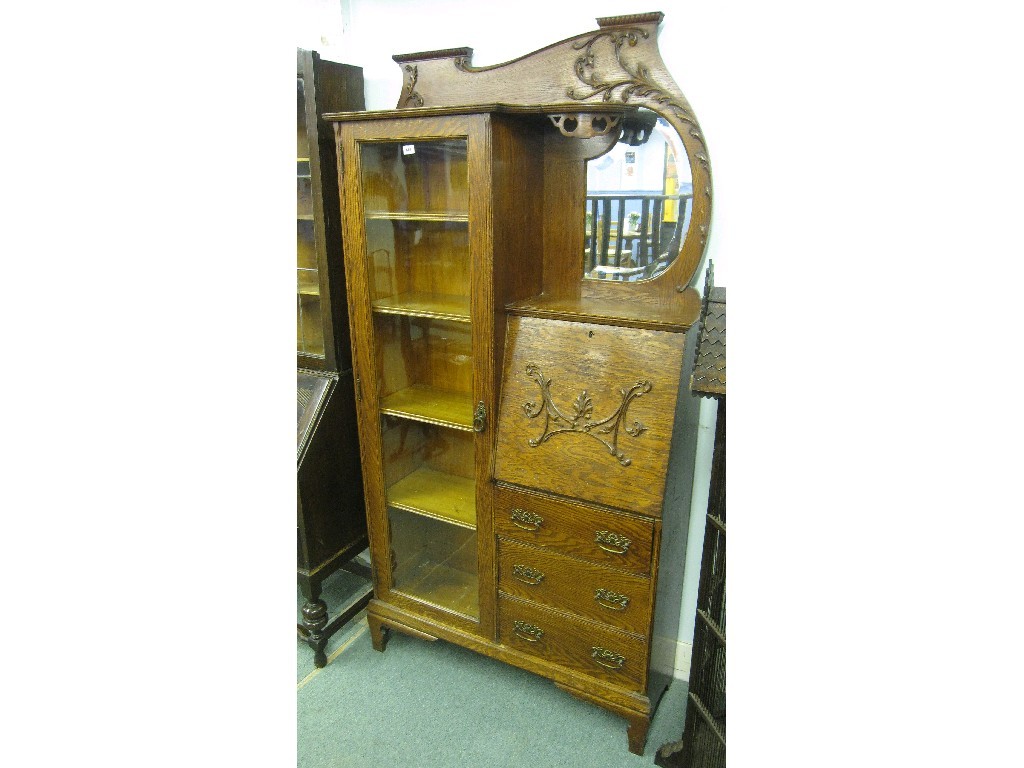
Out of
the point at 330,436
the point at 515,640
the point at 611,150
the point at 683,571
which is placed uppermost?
the point at 611,150

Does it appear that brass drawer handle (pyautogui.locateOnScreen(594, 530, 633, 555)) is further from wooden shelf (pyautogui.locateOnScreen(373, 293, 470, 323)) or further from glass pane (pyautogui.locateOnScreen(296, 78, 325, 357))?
glass pane (pyautogui.locateOnScreen(296, 78, 325, 357))

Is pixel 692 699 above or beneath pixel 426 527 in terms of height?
beneath

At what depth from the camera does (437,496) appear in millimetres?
1904

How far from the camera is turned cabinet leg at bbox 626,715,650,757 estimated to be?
1.55 m

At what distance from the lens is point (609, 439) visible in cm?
143

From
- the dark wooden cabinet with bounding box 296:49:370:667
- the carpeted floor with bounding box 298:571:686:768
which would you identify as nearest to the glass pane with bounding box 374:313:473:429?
the dark wooden cabinet with bounding box 296:49:370:667

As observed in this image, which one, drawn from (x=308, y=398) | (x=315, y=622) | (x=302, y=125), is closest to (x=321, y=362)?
(x=308, y=398)

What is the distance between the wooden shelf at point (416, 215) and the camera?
5.16 feet

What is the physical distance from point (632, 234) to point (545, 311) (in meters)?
0.32

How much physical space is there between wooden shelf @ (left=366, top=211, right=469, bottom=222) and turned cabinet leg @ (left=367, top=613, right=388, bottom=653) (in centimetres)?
123

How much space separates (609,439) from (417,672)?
3.39 ft
